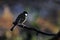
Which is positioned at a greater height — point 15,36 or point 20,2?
point 20,2

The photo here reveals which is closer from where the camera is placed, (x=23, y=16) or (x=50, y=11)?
(x=23, y=16)

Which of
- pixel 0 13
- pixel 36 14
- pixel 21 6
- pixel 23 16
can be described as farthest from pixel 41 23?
pixel 23 16

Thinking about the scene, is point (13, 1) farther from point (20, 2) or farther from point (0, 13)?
point (0, 13)

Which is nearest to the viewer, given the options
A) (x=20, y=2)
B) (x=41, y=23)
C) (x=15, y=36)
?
(x=15, y=36)

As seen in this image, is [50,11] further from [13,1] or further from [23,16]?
[23,16]

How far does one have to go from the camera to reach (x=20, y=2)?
3506 millimetres

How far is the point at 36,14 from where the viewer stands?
3291mm

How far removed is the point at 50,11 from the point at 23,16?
208 centimetres

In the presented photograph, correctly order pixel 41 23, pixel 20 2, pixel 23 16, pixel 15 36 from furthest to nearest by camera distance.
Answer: pixel 20 2 < pixel 41 23 < pixel 15 36 < pixel 23 16

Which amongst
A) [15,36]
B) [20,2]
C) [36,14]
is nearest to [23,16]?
[15,36]

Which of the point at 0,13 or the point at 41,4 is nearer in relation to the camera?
the point at 0,13

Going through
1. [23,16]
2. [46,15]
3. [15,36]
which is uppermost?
[23,16]

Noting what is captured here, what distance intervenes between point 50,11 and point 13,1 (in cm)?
66

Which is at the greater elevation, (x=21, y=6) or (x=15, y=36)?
(x=21, y=6)
